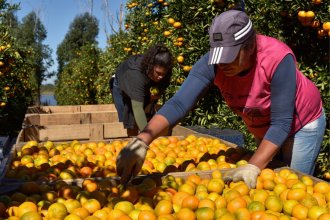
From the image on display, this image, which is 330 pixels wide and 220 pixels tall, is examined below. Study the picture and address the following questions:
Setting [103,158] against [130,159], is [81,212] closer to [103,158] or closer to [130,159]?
[130,159]

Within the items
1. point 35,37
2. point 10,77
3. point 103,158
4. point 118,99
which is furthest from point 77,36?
point 103,158

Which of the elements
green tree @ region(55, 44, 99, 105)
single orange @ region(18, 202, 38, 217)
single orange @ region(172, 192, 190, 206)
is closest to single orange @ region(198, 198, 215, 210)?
single orange @ region(172, 192, 190, 206)

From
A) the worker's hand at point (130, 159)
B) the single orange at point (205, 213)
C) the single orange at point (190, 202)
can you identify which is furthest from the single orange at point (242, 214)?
the worker's hand at point (130, 159)

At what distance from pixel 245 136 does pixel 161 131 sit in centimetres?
313

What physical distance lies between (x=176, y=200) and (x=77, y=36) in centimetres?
5316

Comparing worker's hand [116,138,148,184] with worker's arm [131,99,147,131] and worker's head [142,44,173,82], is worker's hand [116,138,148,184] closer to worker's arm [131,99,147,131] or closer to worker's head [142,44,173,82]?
worker's arm [131,99,147,131]

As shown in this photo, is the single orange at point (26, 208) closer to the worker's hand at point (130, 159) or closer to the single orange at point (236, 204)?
the worker's hand at point (130, 159)

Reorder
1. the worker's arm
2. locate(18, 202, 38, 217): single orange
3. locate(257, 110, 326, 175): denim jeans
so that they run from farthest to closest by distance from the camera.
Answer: the worker's arm, locate(257, 110, 326, 175): denim jeans, locate(18, 202, 38, 217): single orange

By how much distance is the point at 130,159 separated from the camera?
2359 millimetres

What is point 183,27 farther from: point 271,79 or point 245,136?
point 271,79

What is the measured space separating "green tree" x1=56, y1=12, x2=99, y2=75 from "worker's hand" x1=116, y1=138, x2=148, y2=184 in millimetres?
49175

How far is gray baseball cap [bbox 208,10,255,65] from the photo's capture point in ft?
7.56

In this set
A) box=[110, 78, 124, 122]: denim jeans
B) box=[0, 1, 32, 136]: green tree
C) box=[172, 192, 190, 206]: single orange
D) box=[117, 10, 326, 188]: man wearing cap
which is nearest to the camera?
box=[172, 192, 190, 206]: single orange

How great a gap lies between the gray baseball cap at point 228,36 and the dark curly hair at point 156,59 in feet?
6.75
